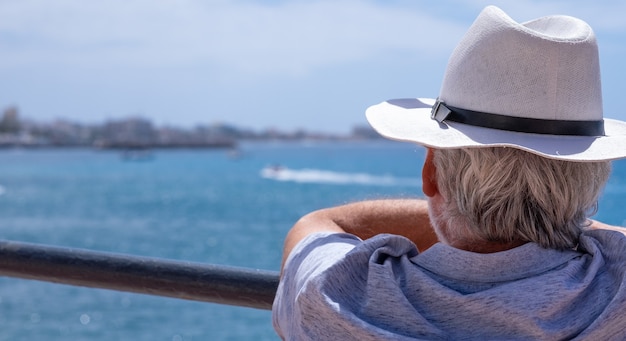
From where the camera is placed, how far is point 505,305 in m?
1.13

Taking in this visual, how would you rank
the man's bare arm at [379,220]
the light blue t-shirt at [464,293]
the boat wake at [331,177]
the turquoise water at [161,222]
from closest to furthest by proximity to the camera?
the light blue t-shirt at [464,293] → the man's bare arm at [379,220] → the turquoise water at [161,222] → the boat wake at [331,177]

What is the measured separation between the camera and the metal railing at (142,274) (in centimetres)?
165

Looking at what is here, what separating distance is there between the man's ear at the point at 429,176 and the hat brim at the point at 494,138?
0.06m

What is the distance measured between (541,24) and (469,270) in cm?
43

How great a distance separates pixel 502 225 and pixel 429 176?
0.16 meters

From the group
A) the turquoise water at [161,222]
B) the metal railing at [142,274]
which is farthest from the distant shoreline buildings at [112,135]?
the metal railing at [142,274]

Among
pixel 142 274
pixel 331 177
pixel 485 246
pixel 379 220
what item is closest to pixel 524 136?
pixel 485 246

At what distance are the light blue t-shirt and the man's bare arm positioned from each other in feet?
1.04

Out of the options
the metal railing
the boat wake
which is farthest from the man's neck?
the boat wake

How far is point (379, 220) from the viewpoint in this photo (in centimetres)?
165

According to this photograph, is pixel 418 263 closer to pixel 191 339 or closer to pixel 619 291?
pixel 619 291

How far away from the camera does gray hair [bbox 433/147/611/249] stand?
1.22 metres

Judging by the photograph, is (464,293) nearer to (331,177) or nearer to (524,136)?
(524,136)

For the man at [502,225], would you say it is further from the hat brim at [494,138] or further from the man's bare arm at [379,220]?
the man's bare arm at [379,220]
